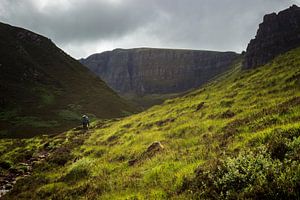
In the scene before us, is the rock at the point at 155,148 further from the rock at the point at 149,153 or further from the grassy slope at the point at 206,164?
the grassy slope at the point at 206,164

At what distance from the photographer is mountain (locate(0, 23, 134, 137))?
7188cm

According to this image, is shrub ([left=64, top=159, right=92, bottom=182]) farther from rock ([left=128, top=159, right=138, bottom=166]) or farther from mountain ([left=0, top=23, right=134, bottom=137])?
mountain ([left=0, top=23, right=134, bottom=137])

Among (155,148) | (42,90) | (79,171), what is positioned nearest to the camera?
(155,148)

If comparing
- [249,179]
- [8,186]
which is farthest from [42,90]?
[249,179]

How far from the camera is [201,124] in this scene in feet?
65.5

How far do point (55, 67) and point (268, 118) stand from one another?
121 meters

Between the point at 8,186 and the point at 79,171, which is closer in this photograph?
the point at 79,171

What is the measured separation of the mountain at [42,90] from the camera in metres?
71.9

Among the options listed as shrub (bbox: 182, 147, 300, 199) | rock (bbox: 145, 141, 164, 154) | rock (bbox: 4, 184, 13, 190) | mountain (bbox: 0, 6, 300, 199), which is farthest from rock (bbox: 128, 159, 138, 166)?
rock (bbox: 4, 184, 13, 190)

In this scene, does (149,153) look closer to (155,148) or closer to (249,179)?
(155,148)

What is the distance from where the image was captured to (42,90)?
101m

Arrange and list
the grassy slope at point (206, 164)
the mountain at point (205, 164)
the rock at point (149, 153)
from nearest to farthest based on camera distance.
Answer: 1. the mountain at point (205, 164)
2. the grassy slope at point (206, 164)
3. the rock at point (149, 153)

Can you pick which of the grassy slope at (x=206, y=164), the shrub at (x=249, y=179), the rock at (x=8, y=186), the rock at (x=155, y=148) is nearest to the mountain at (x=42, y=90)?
the rock at (x=8, y=186)

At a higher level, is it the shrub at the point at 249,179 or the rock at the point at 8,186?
the shrub at the point at 249,179
